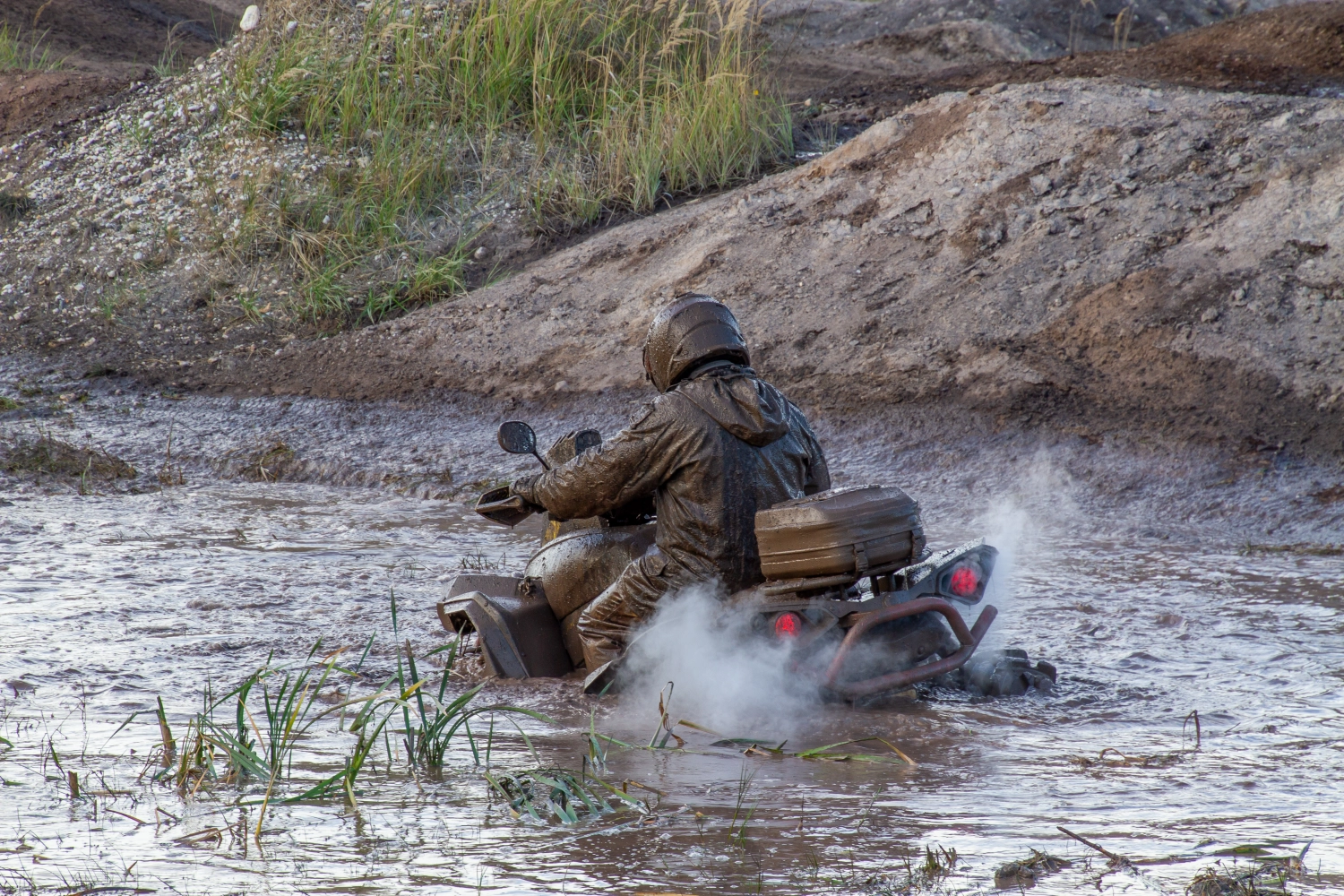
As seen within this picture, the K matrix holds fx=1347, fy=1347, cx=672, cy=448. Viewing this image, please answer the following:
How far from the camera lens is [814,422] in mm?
9430

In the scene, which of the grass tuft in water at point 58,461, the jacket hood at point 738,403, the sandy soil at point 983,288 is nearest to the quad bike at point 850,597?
the jacket hood at point 738,403

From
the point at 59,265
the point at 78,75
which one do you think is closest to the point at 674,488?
the point at 59,265

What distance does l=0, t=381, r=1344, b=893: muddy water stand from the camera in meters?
3.19

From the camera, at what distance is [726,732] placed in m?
4.37

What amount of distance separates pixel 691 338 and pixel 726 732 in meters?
1.35

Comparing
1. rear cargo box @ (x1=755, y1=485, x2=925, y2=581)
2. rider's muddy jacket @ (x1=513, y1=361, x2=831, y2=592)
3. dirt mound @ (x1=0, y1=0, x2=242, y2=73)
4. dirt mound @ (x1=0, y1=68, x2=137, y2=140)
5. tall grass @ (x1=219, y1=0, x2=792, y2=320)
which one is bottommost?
rear cargo box @ (x1=755, y1=485, x2=925, y2=581)

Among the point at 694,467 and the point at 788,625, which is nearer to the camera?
the point at 788,625

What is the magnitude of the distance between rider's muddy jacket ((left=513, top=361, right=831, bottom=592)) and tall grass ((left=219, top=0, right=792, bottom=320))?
7.55 meters

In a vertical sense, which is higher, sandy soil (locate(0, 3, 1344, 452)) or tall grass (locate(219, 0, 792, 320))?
tall grass (locate(219, 0, 792, 320))

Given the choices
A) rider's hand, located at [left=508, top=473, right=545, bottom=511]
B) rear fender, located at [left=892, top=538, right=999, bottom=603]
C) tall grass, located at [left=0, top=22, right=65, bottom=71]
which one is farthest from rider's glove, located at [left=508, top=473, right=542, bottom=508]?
tall grass, located at [left=0, top=22, right=65, bottom=71]

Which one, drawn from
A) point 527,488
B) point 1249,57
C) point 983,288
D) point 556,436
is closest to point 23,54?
point 556,436

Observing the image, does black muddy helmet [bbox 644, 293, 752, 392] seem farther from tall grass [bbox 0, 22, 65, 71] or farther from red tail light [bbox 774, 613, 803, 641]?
tall grass [bbox 0, 22, 65, 71]

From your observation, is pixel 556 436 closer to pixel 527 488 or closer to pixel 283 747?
pixel 527 488

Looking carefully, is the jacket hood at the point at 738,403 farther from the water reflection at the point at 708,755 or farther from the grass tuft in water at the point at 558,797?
the grass tuft in water at the point at 558,797
